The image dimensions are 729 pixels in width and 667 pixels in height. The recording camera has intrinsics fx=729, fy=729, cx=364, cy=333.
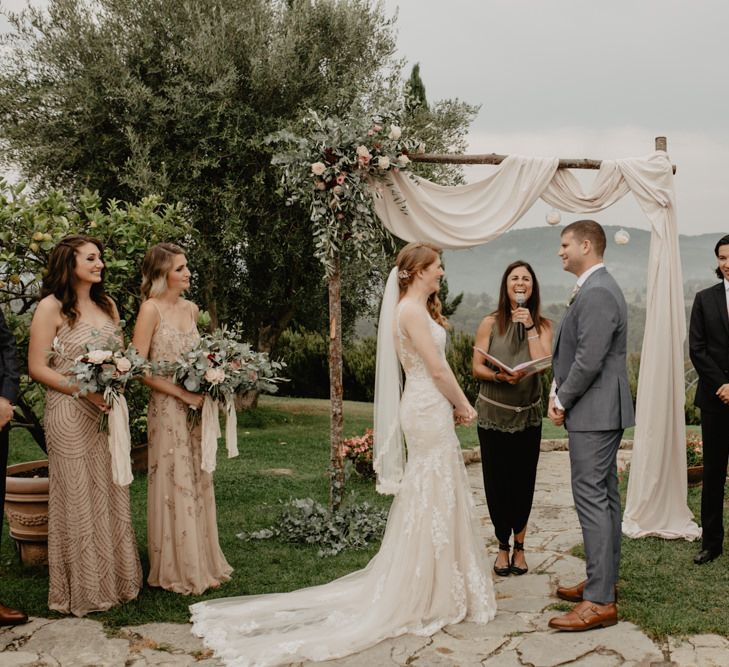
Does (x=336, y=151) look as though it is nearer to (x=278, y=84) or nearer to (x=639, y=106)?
(x=278, y=84)

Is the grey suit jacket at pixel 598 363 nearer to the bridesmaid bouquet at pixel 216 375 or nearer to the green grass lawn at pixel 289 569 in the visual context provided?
the green grass lawn at pixel 289 569

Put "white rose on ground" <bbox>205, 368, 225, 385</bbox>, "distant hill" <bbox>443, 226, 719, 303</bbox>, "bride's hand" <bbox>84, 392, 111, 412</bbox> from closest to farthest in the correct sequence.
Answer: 1. "bride's hand" <bbox>84, 392, 111, 412</bbox>
2. "white rose on ground" <bbox>205, 368, 225, 385</bbox>
3. "distant hill" <bbox>443, 226, 719, 303</bbox>

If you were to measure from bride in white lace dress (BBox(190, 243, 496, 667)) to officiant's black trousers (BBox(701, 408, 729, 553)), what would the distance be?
6.48ft

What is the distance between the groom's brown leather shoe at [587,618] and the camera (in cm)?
396

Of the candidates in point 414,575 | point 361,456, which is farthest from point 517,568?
point 361,456

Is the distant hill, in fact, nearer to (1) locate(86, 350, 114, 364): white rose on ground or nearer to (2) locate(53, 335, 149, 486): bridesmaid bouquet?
(2) locate(53, 335, 149, 486): bridesmaid bouquet

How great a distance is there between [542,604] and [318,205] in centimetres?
336

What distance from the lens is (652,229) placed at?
20.2ft

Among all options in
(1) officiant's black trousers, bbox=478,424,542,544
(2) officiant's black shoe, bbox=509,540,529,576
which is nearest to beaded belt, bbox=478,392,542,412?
(1) officiant's black trousers, bbox=478,424,542,544

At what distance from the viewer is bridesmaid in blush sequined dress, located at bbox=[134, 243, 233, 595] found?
182 inches

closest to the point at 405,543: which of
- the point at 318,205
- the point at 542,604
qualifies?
the point at 542,604

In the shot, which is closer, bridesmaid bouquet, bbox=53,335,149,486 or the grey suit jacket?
the grey suit jacket

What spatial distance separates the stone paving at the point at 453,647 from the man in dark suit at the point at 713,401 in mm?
1454

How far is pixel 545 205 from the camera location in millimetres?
6145
